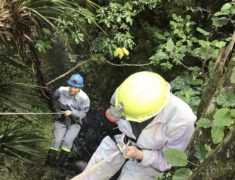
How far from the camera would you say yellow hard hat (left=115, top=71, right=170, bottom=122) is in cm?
265

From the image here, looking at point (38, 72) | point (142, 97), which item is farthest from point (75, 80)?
point (142, 97)

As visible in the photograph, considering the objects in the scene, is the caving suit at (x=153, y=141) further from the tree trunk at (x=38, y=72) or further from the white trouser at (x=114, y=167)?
the tree trunk at (x=38, y=72)

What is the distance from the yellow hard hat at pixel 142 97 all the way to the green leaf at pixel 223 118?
600 mm

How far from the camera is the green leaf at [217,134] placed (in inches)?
83.5

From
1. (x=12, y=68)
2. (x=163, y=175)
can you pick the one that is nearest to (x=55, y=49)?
(x=12, y=68)

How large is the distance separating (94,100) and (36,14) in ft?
11.4

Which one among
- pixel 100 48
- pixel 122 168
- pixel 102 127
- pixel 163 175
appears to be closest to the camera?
pixel 163 175

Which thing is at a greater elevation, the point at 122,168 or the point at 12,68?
the point at 12,68

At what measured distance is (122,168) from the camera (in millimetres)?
3301

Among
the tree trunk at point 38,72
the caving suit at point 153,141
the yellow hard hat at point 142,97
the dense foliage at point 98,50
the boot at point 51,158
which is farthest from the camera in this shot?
the boot at point 51,158

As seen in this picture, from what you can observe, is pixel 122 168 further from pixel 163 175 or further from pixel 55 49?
pixel 55 49

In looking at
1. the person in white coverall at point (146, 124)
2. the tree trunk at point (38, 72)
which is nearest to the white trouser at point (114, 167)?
the person in white coverall at point (146, 124)

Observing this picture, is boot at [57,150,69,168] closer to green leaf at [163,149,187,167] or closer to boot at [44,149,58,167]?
boot at [44,149,58,167]

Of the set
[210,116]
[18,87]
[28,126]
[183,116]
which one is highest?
[210,116]
